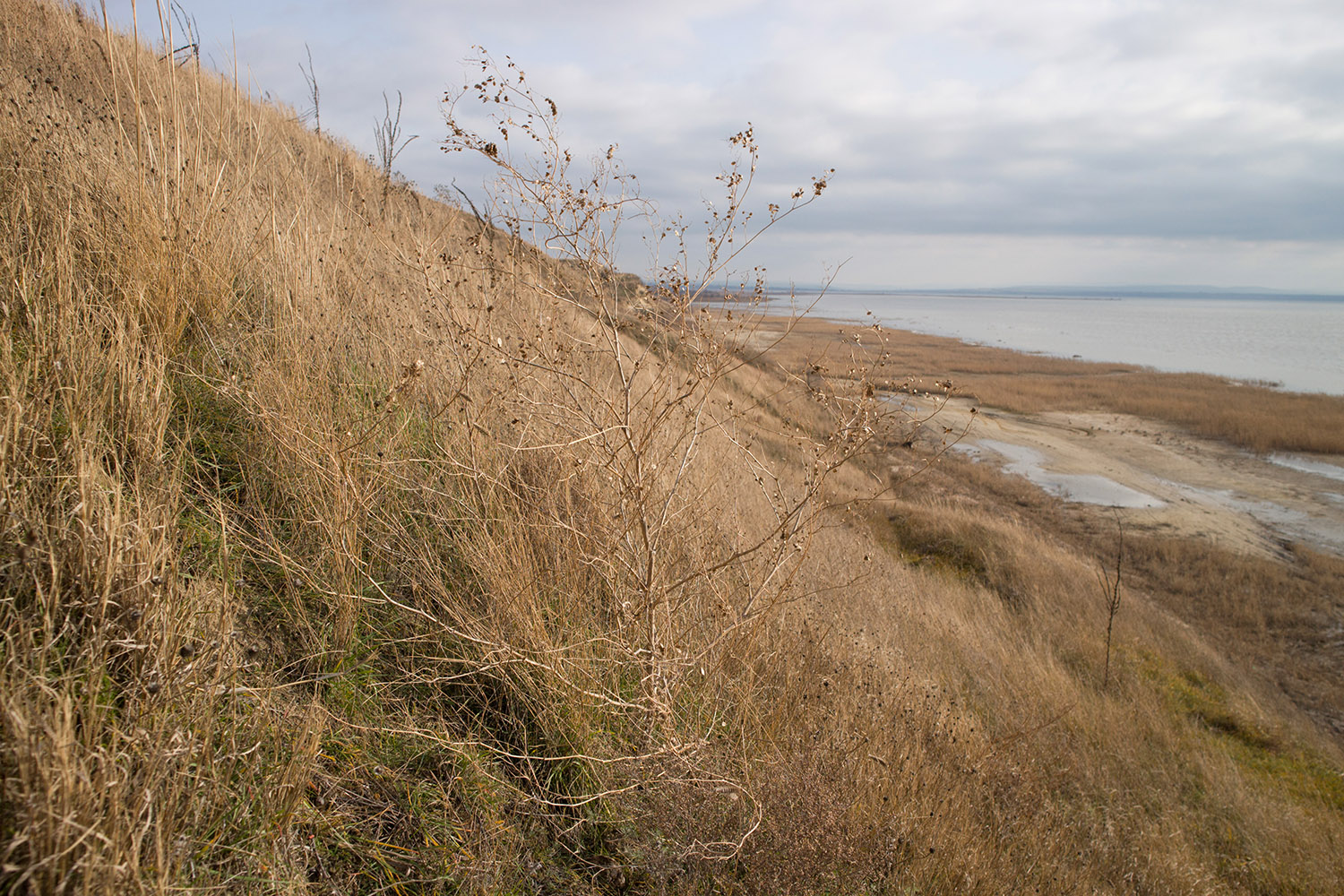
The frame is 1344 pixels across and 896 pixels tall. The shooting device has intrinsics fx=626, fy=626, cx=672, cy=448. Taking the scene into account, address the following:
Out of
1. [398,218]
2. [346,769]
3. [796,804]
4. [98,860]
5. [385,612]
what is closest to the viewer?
[98,860]

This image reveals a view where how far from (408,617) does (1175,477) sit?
21.1m

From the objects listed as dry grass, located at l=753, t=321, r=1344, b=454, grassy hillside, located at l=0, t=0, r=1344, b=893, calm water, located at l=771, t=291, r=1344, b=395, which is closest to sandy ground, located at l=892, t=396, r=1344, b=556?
dry grass, located at l=753, t=321, r=1344, b=454

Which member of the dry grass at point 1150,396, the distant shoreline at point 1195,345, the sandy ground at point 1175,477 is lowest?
the sandy ground at point 1175,477

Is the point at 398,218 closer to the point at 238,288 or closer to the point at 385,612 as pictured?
the point at 238,288

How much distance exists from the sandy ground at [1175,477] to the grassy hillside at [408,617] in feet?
28.5

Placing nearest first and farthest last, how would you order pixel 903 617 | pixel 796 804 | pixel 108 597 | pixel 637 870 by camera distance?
pixel 108 597 → pixel 637 870 → pixel 796 804 → pixel 903 617

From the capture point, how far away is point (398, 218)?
7.42m

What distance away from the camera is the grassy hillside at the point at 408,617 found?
157cm

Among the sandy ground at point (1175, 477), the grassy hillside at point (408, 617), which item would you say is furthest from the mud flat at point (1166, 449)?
the grassy hillside at point (408, 617)

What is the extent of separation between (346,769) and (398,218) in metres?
6.96

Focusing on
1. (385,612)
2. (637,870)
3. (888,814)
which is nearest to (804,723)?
(888,814)

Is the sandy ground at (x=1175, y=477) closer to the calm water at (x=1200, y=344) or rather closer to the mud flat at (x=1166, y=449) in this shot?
the mud flat at (x=1166, y=449)

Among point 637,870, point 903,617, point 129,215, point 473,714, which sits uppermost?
point 129,215

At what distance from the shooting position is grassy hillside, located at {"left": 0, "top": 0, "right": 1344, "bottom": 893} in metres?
1.57
